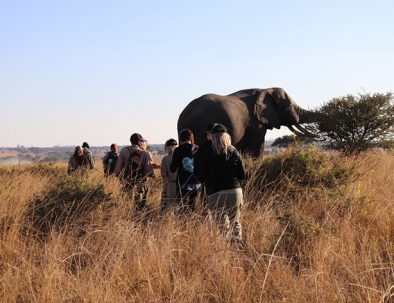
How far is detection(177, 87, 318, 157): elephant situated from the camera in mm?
14384

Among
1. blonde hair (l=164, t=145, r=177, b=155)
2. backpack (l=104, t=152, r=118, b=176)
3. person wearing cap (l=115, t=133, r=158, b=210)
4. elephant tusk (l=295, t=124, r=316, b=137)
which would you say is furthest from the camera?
elephant tusk (l=295, t=124, r=316, b=137)

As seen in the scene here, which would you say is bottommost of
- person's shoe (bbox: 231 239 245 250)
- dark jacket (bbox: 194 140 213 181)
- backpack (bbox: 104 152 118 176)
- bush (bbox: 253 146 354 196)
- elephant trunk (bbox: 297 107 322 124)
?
person's shoe (bbox: 231 239 245 250)

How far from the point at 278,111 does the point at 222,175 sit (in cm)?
1110

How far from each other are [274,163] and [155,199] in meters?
2.38

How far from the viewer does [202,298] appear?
Answer: 4145mm

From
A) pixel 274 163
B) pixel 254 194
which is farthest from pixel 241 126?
pixel 254 194

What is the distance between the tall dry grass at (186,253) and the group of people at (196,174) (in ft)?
1.01

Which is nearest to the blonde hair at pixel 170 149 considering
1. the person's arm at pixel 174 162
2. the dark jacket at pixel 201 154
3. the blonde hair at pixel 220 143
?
the person's arm at pixel 174 162

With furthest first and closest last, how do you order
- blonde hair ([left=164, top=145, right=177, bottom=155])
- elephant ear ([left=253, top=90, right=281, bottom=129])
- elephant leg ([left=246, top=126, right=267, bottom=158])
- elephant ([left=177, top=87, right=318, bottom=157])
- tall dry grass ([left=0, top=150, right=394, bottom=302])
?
elephant ear ([left=253, top=90, right=281, bottom=129]), elephant leg ([left=246, top=126, right=267, bottom=158]), elephant ([left=177, top=87, right=318, bottom=157]), blonde hair ([left=164, top=145, right=177, bottom=155]), tall dry grass ([left=0, top=150, right=394, bottom=302])

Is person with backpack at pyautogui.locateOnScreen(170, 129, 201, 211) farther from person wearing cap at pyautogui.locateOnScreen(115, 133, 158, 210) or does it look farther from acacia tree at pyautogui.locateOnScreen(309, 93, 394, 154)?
acacia tree at pyautogui.locateOnScreen(309, 93, 394, 154)

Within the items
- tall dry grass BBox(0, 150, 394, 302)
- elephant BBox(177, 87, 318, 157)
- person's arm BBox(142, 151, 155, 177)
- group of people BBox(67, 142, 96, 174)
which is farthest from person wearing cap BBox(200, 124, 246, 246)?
elephant BBox(177, 87, 318, 157)

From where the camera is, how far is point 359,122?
1634 cm

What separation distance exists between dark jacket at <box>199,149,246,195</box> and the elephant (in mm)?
7869

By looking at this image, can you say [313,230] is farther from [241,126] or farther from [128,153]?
[241,126]
